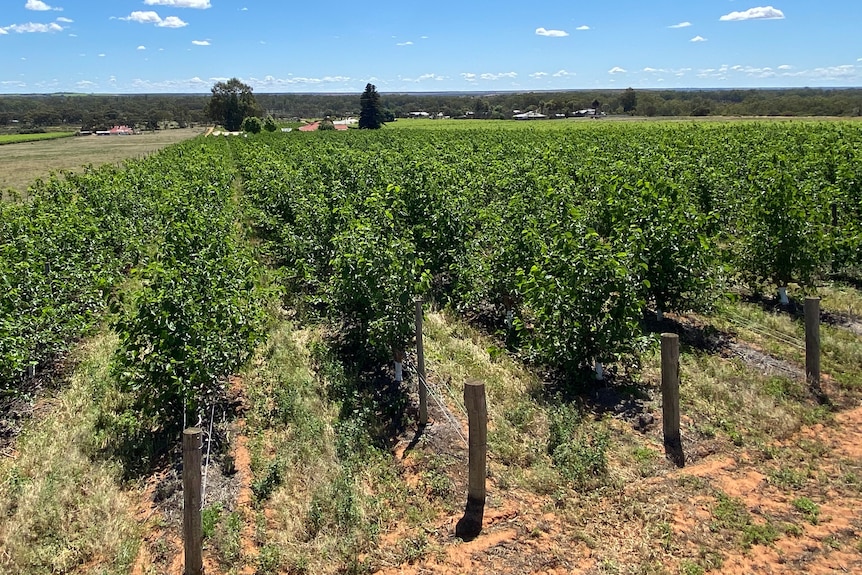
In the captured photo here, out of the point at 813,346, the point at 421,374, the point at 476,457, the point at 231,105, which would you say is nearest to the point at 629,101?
the point at 231,105

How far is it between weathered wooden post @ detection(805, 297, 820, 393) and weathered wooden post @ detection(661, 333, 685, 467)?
8.47ft

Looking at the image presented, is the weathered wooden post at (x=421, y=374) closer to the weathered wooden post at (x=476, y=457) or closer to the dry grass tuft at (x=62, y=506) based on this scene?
the weathered wooden post at (x=476, y=457)

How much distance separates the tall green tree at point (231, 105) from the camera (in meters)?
99.5

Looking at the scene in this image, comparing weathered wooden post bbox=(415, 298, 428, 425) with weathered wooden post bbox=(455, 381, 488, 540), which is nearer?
weathered wooden post bbox=(455, 381, 488, 540)

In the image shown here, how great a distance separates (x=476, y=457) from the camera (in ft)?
18.3

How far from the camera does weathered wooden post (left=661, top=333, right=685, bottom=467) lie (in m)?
6.56

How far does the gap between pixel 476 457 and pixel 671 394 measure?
8.62ft

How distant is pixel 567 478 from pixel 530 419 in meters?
1.24

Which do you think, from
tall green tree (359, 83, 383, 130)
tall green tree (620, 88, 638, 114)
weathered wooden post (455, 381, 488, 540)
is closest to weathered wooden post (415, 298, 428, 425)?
weathered wooden post (455, 381, 488, 540)

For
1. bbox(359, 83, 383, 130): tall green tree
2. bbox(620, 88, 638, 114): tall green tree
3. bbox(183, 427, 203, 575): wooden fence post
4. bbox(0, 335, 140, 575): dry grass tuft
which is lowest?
bbox(0, 335, 140, 575): dry grass tuft

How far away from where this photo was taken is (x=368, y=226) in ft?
27.8

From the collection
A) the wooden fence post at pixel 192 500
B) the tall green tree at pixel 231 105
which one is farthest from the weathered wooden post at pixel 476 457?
the tall green tree at pixel 231 105

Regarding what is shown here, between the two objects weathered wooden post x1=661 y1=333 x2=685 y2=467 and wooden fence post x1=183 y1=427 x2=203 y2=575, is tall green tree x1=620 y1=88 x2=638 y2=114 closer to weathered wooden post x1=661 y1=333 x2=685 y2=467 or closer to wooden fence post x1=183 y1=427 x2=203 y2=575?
weathered wooden post x1=661 y1=333 x2=685 y2=467

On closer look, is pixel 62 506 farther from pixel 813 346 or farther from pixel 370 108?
pixel 370 108
